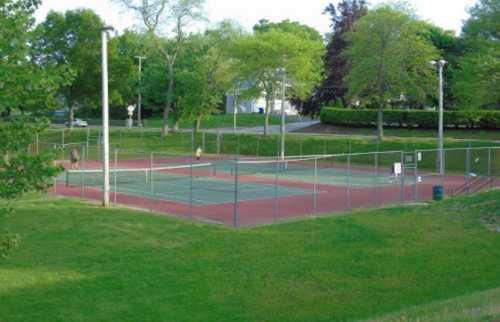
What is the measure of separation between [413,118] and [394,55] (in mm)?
13527

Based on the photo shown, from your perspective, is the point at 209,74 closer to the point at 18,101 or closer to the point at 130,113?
the point at 130,113

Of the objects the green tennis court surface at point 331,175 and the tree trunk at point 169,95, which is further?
the tree trunk at point 169,95

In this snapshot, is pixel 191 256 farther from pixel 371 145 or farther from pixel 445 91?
pixel 445 91

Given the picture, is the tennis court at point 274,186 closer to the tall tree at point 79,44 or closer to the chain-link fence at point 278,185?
the chain-link fence at point 278,185

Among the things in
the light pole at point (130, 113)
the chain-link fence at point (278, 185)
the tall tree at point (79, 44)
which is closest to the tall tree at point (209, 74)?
the light pole at point (130, 113)

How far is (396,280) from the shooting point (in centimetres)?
1489

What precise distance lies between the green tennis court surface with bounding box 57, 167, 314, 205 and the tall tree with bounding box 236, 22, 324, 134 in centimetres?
1745

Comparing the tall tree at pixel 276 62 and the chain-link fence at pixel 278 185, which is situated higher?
the tall tree at pixel 276 62

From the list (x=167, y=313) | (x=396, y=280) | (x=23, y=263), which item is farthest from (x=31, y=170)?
(x=396, y=280)

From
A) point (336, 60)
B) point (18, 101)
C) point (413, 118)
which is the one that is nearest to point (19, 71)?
point (18, 101)

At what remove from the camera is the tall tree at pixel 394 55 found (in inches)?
1889

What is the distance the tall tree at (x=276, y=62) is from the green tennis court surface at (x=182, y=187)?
17.4m

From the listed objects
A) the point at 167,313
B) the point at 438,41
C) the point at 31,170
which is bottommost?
the point at 167,313

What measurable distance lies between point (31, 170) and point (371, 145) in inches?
1703
